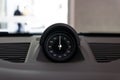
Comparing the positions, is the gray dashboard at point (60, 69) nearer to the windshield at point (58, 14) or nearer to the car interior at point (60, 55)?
the car interior at point (60, 55)

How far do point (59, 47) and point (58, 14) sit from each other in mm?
1073

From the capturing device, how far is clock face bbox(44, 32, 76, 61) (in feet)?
2.54

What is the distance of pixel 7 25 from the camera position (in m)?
1.66

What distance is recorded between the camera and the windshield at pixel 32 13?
172 cm

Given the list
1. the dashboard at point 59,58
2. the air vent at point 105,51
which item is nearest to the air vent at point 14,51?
the dashboard at point 59,58

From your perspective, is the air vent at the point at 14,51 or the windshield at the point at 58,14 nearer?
the air vent at the point at 14,51

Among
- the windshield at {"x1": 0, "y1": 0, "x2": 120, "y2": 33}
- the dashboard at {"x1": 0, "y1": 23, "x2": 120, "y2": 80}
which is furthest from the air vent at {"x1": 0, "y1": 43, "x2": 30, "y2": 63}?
the windshield at {"x1": 0, "y1": 0, "x2": 120, "y2": 33}

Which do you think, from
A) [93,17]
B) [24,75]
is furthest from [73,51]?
[93,17]

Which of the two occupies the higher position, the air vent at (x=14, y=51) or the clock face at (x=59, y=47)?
the clock face at (x=59, y=47)

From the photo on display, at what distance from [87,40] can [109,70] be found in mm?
162

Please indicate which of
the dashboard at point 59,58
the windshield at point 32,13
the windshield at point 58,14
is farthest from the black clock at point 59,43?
the windshield at point 32,13

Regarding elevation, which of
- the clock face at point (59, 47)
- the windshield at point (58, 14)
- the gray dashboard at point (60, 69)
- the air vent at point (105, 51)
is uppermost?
the clock face at point (59, 47)

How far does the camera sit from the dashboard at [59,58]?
0.73 m

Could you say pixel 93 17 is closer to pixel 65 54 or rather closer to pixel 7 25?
pixel 7 25
